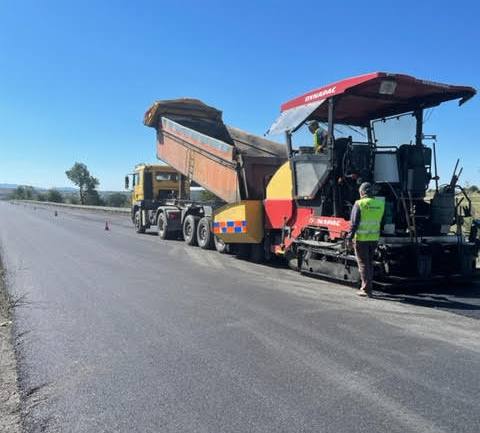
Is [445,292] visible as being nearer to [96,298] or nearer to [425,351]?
[425,351]

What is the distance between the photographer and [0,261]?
36.3ft

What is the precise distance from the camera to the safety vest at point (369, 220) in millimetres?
7203

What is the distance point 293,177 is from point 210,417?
6.34m

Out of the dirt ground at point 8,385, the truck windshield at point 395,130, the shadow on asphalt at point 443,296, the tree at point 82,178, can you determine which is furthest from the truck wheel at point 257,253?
the tree at point 82,178

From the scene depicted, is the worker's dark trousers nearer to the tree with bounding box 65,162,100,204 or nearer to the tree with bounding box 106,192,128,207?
the tree with bounding box 106,192,128,207

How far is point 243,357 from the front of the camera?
4566mm

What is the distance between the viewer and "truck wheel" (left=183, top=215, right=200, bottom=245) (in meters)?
14.4

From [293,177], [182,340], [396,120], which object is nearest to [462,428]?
[182,340]

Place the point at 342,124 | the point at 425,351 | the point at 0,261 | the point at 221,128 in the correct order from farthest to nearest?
the point at 221,128 < the point at 0,261 < the point at 342,124 < the point at 425,351

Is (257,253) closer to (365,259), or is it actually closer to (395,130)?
(395,130)

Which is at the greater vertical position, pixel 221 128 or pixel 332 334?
pixel 221 128

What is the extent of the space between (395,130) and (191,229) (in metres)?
7.13

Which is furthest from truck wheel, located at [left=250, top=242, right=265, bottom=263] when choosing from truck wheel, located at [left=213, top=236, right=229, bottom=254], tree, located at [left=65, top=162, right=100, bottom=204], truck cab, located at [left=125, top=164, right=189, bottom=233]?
tree, located at [left=65, top=162, right=100, bottom=204]

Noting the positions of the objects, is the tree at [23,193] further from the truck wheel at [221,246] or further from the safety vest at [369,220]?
the safety vest at [369,220]
